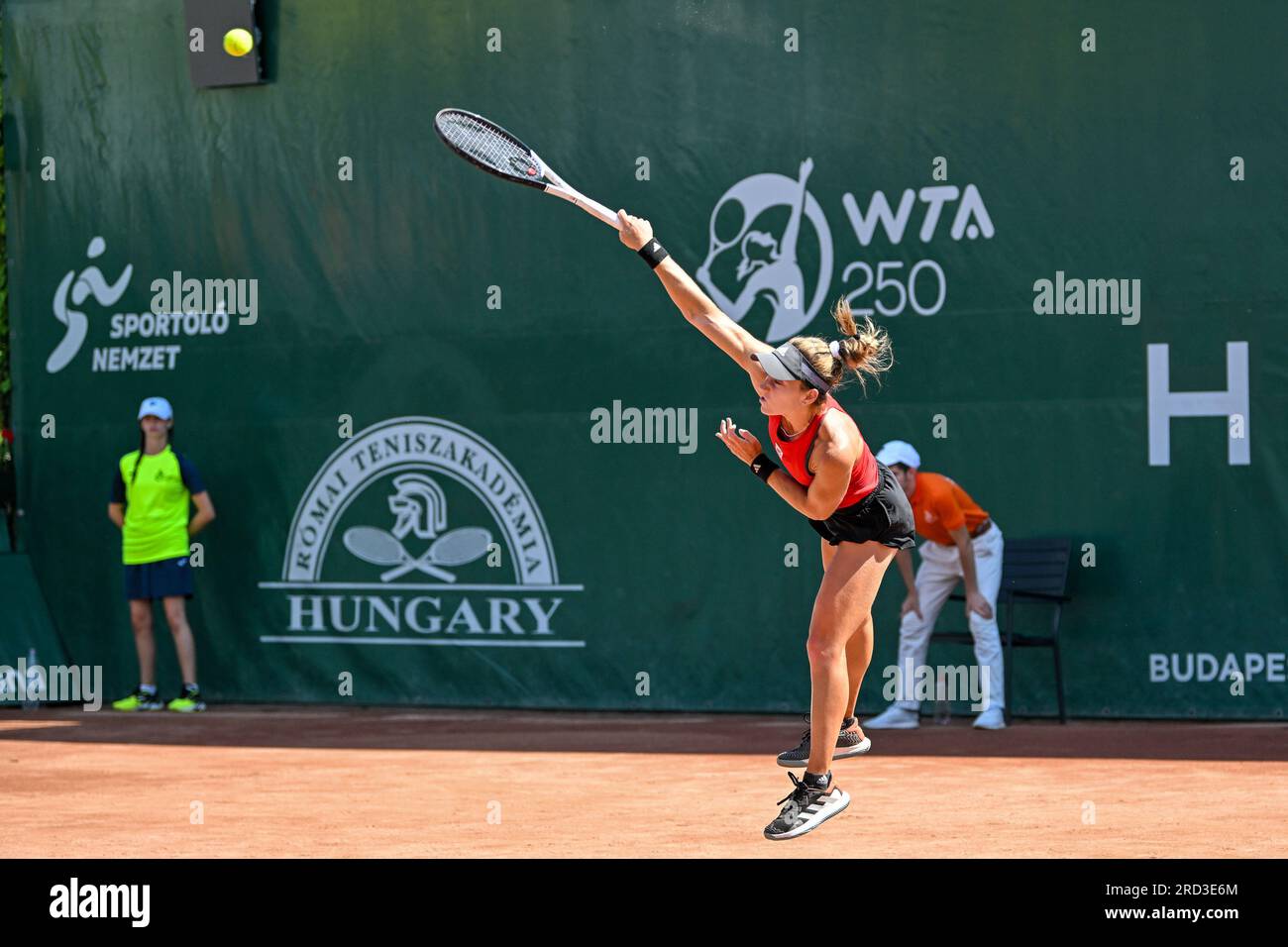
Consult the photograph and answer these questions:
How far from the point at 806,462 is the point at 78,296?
8.01 m

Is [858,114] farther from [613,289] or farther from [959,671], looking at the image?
[959,671]

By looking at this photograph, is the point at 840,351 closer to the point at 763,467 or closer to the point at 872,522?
the point at 763,467

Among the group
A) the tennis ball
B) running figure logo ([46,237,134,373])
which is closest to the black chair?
the tennis ball

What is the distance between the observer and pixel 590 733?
10.5m

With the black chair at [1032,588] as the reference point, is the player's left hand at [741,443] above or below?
above

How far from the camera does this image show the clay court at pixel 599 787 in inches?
257

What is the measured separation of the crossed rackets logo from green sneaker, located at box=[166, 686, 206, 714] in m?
1.36

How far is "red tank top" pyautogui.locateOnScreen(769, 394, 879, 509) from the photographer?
6.22 metres

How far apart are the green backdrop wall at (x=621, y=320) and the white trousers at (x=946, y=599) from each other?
353 mm

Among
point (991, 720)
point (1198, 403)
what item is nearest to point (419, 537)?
point (991, 720)

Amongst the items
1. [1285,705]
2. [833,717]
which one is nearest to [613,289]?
[1285,705]

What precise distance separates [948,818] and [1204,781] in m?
1.56
